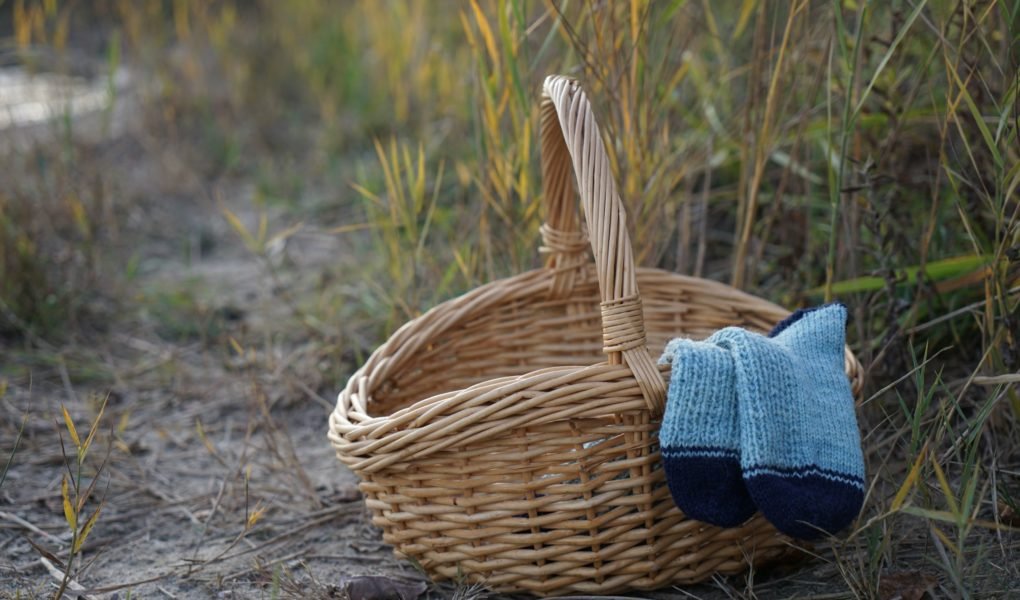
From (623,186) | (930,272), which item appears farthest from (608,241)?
(930,272)

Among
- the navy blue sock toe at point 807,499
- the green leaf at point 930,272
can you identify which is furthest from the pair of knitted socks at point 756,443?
the green leaf at point 930,272

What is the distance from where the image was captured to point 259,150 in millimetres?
3270

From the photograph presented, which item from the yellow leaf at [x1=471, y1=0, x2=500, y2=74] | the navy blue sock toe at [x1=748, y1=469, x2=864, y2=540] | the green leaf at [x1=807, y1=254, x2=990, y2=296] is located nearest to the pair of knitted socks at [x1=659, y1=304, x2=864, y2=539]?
the navy blue sock toe at [x1=748, y1=469, x2=864, y2=540]

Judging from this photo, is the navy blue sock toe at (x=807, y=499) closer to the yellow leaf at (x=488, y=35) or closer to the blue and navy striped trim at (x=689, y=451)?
the blue and navy striped trim at (x=689, y=451)

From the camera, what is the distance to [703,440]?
99 cm

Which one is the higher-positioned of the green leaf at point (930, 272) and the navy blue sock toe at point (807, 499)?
the green leaf at point (930, 272)

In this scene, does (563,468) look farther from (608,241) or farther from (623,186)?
(623,186)

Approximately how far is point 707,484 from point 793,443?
10 cm

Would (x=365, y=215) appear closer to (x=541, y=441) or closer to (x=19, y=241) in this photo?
(x=19, y=241)

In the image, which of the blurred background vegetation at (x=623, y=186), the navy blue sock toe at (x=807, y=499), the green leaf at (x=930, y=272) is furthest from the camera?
the green leaf at (x=930, y=272)

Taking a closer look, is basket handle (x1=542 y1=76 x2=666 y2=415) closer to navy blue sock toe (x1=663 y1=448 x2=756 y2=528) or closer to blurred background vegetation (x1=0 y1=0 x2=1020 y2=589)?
navy blue sock toe (x1=663 y1=448 x2=756 y2=528)

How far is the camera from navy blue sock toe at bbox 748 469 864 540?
98 centimetres

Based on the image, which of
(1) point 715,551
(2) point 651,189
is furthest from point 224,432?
(1) point 715,551

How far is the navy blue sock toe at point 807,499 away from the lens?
3.21 feet
